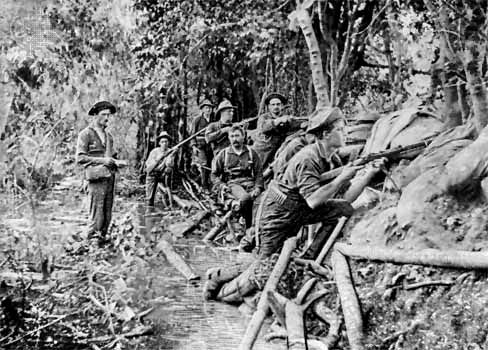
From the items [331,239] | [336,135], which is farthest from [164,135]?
[331,239]

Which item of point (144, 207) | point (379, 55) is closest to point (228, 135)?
point (144, 207)

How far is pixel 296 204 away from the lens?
12.7 ft

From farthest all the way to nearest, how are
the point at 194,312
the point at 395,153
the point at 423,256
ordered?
the point at 194,312
the point at 395,153
the point at 423,256

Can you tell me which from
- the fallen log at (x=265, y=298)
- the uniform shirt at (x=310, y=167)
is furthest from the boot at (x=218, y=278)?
the uniform shirt at (x=310, y=167)

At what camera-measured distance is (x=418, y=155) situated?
3.67m

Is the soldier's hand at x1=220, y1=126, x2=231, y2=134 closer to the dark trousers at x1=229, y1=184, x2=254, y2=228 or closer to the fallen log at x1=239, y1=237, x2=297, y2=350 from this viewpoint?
the dark trousers at x1=229, y1=184, x2=254, y2=228

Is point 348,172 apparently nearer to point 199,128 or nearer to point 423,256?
point 423,256

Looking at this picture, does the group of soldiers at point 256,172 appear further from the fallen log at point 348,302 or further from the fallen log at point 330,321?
the fallen log at point 330,321

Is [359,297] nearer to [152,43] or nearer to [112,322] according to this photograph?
[112,322]

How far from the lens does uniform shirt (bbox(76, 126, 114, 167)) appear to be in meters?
4.56

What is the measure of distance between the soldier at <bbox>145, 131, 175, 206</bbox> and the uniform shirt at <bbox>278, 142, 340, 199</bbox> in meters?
1.04

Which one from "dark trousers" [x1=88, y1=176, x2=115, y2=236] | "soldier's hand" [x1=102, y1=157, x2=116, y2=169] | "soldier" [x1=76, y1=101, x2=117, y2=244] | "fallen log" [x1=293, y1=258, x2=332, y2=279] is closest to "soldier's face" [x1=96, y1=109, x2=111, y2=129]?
"soldier" [x1=76, y1=101, x2=117, y2=244]

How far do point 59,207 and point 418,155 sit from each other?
235 cm

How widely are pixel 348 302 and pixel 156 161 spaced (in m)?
1.66
